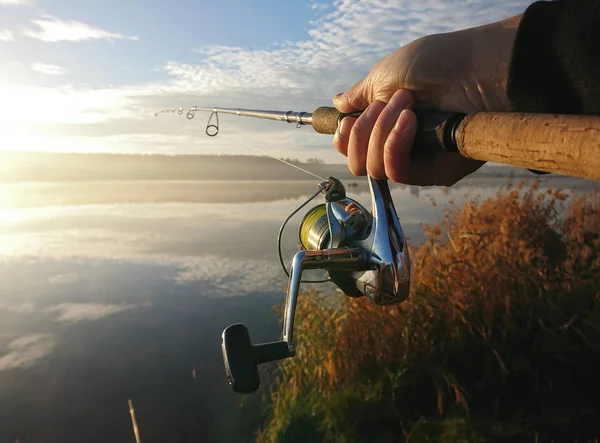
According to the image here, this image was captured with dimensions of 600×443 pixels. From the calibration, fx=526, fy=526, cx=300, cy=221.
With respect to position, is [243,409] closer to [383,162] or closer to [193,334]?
[193,334]

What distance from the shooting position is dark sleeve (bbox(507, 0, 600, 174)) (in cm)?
105

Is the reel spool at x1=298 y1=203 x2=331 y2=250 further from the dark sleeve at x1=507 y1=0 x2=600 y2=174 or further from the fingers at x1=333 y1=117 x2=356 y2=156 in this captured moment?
the dark sleeve at x1=507 y1=0 x2=600 y2=174

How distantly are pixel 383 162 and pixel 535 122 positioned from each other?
0.53 metres

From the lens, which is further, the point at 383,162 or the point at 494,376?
the point at 494,376

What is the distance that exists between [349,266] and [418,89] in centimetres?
58

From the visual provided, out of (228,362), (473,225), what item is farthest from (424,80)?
(473,225)

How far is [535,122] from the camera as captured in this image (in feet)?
3.30

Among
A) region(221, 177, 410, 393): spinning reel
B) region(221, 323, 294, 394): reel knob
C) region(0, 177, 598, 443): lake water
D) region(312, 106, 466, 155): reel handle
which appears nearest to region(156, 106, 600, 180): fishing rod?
region(312, 106, 466, 155): reel handle

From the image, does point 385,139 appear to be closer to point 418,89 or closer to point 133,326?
point 418,89

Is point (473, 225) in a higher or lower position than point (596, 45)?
lower

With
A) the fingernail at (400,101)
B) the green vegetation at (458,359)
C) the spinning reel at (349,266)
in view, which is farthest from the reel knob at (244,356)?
the green vegetation at (458,359)

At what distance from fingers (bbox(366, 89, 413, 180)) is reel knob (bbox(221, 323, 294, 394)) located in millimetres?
561

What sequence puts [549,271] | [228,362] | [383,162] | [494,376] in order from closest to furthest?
1. [228,362]
2. [383,162]
3. [494,376]
4. [549,271]

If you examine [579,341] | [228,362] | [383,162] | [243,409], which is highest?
[383,162]
